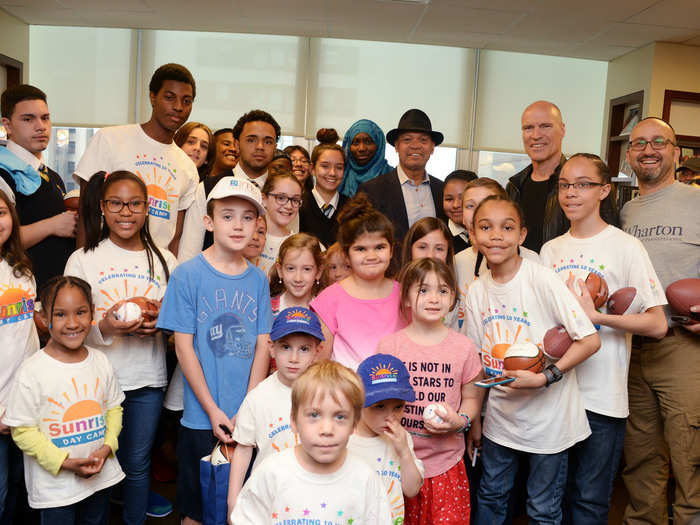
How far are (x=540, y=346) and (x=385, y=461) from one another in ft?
2.67

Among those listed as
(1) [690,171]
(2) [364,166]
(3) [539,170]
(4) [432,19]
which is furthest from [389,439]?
(4) [432,19]

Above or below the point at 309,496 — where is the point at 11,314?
above

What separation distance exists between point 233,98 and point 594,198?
6485mm

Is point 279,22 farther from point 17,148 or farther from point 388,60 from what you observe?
point 17,148

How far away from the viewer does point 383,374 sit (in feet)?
6.41

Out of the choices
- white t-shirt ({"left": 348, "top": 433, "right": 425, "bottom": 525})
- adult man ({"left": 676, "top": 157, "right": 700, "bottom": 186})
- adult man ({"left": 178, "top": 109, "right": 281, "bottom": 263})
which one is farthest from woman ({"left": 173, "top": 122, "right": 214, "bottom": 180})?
adult man ({"left": 676, "top": 157, "right": 700, "bottom": 186})

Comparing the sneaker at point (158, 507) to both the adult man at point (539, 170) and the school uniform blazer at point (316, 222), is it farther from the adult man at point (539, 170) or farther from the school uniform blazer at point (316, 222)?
the adult man at point (539, 170)

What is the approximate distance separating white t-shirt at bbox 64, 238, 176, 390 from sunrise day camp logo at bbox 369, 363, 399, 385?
3.64ft

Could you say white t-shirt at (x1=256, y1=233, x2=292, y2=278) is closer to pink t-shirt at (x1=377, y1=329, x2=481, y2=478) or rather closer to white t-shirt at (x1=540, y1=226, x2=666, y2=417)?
pink t-shirt at (x1=377, y1=329, x2=481, y2=478)

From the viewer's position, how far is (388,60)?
8195mm

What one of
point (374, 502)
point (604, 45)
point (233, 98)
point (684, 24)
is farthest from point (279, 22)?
point (374, 502)

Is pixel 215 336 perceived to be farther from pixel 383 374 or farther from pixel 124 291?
pixel 383 374

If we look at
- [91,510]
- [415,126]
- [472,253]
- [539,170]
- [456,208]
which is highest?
[415,126]

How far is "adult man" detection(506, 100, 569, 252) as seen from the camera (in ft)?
10.5
